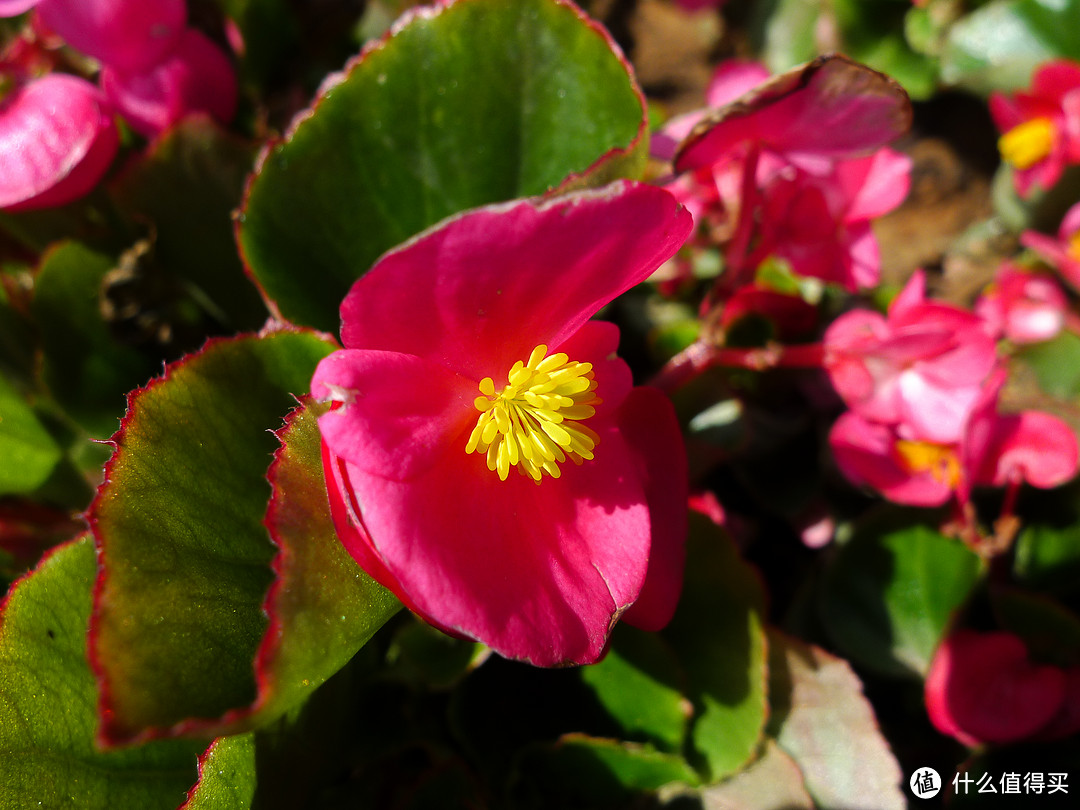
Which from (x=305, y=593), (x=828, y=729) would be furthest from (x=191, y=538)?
(x=828, y=729)

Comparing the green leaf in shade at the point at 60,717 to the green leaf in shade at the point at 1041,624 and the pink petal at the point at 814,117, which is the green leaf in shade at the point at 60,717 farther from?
the green leaf in shade at the point at 1041,624

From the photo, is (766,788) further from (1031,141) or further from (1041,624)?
(1031,141)

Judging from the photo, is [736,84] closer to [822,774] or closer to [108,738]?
[822,774]

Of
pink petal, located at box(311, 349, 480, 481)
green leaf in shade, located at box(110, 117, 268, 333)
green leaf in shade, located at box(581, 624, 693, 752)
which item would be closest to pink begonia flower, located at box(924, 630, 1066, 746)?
green leaf in shade, located at box(581, 624, 693, 752)

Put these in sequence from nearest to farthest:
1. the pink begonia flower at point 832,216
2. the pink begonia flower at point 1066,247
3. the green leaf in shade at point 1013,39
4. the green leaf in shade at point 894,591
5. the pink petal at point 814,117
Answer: the pink petal at point 814,117
the pink begonia flower at point 832,216
the green leaf in shade at point 894,591
the pink begonia flower at point 1066,247
the green leaf in shade at point 1013,39

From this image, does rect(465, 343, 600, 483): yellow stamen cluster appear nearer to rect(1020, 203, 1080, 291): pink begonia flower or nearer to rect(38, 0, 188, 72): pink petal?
rect(38, 0, 188, 72): pink petal

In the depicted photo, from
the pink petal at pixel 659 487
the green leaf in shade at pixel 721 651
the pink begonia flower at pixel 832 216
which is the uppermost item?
the pink petal at pixel 659 487

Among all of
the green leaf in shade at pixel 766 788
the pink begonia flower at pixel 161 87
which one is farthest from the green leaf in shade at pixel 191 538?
the green leaf in shade at pixel 766 788
